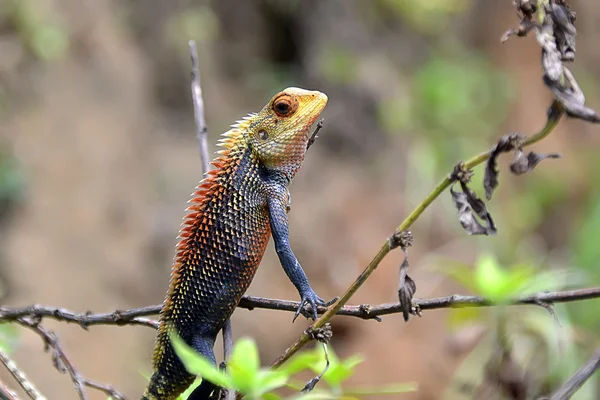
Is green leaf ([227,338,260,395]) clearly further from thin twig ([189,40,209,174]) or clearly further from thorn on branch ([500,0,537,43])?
thin twig ([189,40,209,174])

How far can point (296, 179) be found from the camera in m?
8.80

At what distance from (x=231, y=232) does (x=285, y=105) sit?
2.08ft

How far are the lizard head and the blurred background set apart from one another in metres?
3.48

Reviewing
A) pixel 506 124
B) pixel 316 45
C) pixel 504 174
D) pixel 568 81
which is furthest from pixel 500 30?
pixel 568 81

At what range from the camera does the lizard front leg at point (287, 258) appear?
2.15m

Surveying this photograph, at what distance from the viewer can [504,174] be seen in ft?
32.7

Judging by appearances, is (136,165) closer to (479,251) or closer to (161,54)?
(161,54)

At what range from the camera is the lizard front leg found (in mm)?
2148

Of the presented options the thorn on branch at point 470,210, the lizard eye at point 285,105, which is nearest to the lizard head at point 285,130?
the lizard eye at point 285,105

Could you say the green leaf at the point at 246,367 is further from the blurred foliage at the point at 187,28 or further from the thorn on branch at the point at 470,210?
the blurred foliage at the point at 187,28

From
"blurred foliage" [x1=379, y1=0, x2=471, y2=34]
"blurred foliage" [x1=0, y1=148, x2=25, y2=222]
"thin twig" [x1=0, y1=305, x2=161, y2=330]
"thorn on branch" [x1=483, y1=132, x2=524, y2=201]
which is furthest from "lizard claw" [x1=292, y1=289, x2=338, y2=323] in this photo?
"blurred foliage" [x1=379, y1=0, x2=471, y2=34]

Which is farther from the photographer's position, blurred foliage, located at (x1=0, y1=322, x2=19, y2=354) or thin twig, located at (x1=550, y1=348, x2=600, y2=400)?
blurred foliage, located at (x1=0, y1=322, x2=19, y2=354)

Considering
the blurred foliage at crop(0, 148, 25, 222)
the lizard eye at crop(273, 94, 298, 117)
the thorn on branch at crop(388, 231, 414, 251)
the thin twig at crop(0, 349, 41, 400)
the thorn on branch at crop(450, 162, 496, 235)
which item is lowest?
the thin twig at crop(0, 349, 41, 400)

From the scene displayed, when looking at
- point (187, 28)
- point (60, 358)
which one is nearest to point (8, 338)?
point (60, 358)
